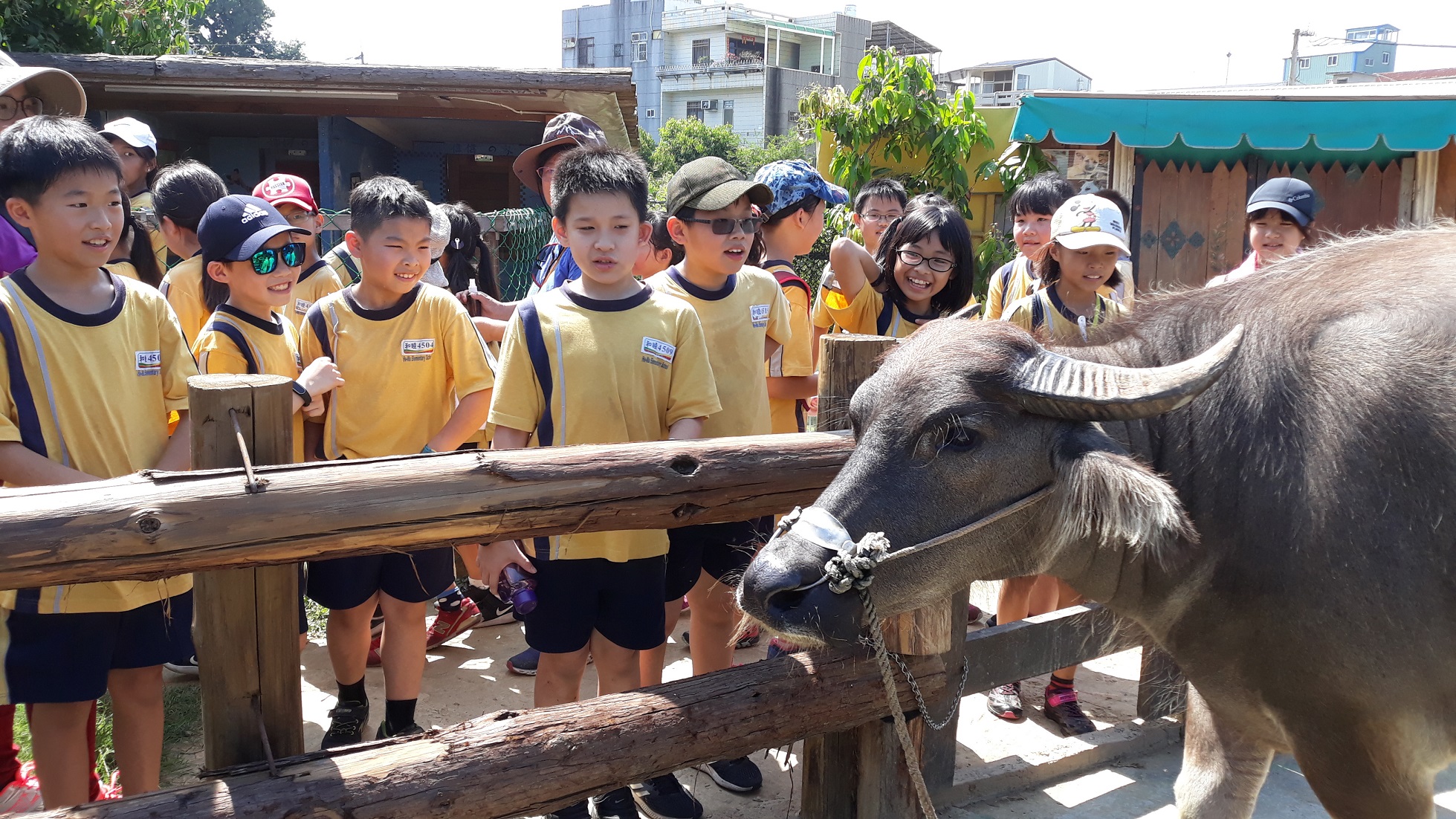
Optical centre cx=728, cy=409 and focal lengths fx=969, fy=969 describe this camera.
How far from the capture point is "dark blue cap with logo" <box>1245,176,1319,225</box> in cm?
453

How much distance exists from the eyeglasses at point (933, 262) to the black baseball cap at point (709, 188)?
0.82 m

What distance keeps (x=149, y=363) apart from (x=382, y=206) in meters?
1.03

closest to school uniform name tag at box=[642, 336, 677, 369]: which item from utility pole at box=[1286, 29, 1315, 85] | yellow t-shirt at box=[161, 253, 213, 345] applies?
yellow t-shirt at box=[161, 253, 213, 345]

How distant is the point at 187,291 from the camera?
4.14 m

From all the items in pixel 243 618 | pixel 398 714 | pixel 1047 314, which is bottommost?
pixel 398 714

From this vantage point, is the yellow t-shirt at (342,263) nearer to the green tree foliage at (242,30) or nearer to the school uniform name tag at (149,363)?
the school uniform name tag at (149,363)

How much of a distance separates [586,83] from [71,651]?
726cm

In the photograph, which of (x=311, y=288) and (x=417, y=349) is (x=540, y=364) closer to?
(x=417, y=349)

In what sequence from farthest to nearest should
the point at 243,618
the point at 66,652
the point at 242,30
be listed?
1. the point at 242,30
2. the point at 66,652
3. the point at 243,618

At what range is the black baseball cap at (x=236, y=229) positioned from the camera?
330cm

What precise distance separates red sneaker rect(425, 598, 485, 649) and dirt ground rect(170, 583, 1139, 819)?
62mm

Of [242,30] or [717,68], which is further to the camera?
[242,30]

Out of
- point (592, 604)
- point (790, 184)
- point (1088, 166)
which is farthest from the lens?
point (1088, 166)

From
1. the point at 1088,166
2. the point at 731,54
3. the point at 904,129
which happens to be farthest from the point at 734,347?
the point at 731,54
